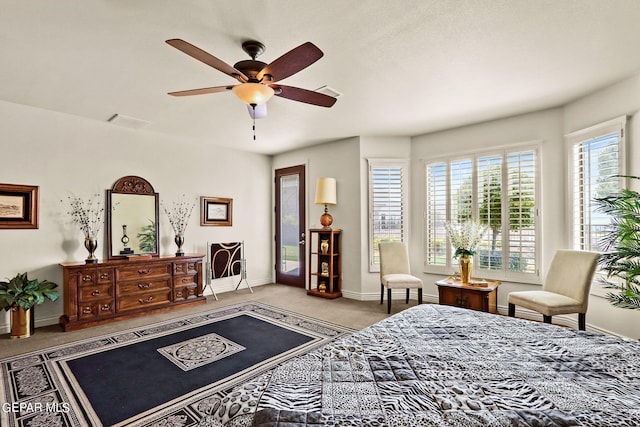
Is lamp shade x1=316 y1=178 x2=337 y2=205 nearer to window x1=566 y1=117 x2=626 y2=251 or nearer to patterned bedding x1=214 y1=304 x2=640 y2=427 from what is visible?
window x1=566 y1=117 x2=626 y2=251

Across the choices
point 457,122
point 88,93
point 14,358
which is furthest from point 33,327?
point 457,122

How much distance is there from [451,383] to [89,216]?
16.0ft

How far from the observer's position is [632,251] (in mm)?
2568

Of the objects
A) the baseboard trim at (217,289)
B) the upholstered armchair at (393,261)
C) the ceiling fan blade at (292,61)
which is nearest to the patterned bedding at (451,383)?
the ceiling fan blade at (292,61)

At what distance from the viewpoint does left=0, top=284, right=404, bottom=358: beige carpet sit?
3.39 meters

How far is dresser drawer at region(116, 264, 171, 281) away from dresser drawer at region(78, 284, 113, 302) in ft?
0.58

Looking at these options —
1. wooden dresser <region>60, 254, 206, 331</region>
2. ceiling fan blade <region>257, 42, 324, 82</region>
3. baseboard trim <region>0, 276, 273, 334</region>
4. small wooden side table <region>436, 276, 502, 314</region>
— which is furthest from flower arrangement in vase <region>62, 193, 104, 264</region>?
small wooden side table <region>436, 276, 502, 314</region>

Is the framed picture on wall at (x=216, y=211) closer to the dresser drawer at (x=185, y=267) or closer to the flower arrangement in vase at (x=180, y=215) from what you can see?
→ the flower arrangement in vase at (x=180, y=215)

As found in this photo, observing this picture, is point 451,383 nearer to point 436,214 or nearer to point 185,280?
point 436,214

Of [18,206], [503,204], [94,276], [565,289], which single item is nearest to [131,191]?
[18,206]

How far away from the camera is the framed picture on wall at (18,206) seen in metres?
3.77

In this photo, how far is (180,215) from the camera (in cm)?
534

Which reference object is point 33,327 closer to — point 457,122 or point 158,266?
point 158,266

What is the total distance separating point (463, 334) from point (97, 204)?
15.8ft
